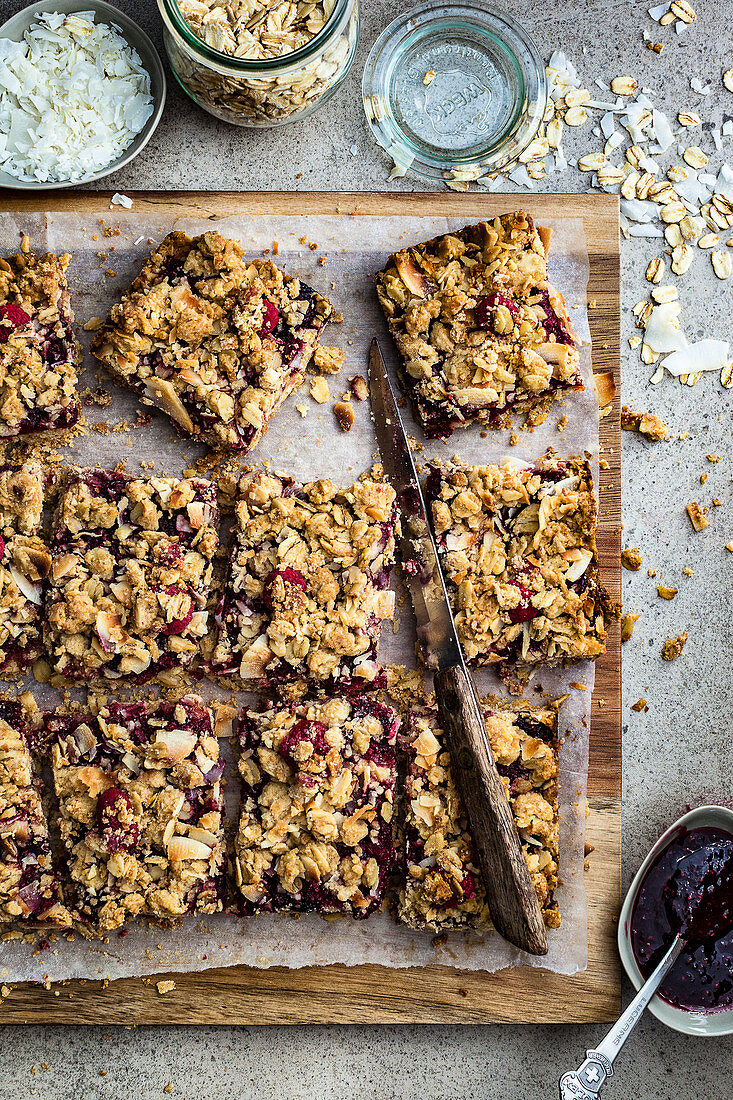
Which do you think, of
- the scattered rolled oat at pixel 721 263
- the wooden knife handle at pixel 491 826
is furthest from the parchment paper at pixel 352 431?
the scattered rolled oat at pixel 721 263

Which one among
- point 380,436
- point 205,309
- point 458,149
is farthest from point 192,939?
point 458,149

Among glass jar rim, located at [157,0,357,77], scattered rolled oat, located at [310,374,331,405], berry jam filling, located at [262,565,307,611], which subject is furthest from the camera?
scattered rolled oat, located at [310,374,331,405]

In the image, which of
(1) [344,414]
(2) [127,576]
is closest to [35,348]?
(2) [127,576]

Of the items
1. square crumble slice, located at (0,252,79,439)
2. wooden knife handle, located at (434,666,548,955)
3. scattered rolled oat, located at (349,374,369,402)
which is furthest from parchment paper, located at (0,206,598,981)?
wooden knife handle, located at (434,666,548,955)

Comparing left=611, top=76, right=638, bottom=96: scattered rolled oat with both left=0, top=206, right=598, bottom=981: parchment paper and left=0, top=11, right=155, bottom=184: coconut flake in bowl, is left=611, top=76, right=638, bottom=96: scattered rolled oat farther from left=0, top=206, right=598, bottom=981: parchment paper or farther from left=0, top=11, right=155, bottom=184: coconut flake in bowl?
left=0, top=11, right=155, bottom=184: coconut flake in bowl

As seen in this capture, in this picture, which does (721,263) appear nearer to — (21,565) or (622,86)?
(622,86)

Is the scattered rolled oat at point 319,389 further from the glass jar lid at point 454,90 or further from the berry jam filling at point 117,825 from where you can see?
the berry jam filling at point 117,825

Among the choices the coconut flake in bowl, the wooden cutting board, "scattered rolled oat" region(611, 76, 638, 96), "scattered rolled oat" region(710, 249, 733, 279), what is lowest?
the wooden cutting board
